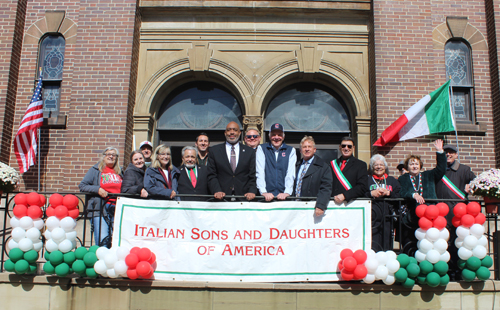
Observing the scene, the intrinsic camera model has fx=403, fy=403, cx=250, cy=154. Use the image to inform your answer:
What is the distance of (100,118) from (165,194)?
372cm

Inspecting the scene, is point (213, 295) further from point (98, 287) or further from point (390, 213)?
point (390, 213)

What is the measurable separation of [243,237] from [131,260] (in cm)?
138

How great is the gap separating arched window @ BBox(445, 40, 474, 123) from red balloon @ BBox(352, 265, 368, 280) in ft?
17.6

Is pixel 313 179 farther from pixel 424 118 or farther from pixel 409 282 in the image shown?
pixel 424 118

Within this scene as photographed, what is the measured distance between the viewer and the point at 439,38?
8789 millimetres

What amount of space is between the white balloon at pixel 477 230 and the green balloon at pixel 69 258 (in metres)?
4.96

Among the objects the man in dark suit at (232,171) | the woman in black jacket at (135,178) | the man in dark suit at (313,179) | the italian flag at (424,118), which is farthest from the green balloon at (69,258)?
the italian flag at (424,118)

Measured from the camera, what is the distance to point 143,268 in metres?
4.79

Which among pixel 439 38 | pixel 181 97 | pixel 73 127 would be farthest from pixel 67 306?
pixel 439 38

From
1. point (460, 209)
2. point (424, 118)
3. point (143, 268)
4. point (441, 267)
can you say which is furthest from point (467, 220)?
point (143, 268)

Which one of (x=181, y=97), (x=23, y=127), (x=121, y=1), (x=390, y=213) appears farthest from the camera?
(x=181, y=97)

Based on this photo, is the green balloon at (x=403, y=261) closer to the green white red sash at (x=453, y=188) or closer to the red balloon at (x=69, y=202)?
the green white red sash at (x=453, y=188)

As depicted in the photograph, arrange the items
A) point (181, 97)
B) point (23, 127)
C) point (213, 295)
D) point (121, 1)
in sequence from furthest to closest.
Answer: point (181, 97)
point (121, 1)
point (23, 127)
point (213, 295)

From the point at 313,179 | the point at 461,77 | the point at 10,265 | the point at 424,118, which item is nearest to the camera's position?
the point at 10,265
